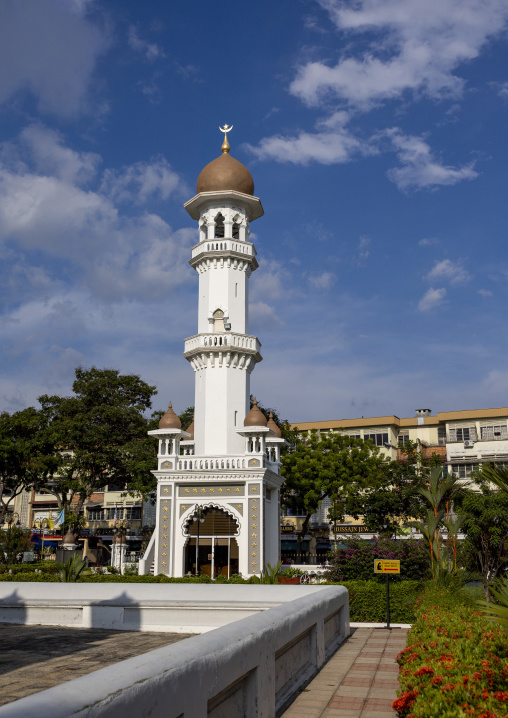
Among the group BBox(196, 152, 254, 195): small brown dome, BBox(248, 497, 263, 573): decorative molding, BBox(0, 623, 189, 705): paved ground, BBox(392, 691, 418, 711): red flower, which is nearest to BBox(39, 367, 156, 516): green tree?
BBox(248, 497, 263, 573): decorative molding

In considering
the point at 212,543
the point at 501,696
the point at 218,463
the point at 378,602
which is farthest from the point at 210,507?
the point at 501,696

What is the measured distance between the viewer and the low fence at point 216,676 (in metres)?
3.79

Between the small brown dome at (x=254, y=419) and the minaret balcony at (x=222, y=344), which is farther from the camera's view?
the minaret balcony at (x=222, y=344)

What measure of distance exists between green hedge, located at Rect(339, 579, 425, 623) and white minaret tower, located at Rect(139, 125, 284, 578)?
41.5 feet

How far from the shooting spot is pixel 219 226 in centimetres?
3956

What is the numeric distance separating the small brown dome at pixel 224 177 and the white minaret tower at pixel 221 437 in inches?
2.2

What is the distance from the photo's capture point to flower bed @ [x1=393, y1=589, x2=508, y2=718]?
5012 millimetres

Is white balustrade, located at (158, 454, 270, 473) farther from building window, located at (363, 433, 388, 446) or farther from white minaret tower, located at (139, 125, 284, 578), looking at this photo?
building window, located at (363, 433, 388, 446)

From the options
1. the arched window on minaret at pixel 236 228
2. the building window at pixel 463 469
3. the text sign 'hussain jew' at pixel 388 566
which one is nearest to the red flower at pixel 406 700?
the text sign 'hussain jew' at pixel 388 566

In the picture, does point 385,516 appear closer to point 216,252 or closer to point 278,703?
point 216,252

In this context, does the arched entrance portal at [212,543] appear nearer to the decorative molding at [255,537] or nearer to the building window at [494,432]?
the decorative molding at [255,537]

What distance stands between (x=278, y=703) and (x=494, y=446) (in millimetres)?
52460

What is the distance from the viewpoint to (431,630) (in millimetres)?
8141

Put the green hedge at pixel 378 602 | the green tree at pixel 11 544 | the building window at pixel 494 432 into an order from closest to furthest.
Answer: the green hedge at pixel 378 602 < the green tree at pixel 11 544 < the building window at pixel 494 432
